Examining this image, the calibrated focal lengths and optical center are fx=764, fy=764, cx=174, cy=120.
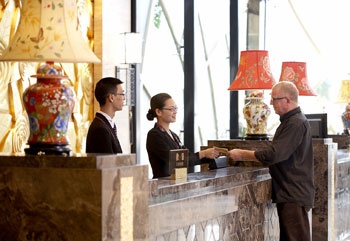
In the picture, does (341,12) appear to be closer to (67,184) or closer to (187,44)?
(187,44)

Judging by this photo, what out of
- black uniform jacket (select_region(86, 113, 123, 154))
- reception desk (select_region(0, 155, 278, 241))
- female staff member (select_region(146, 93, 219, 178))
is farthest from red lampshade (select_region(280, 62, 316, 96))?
reception desk (select_region(0, 155, 278, 241))

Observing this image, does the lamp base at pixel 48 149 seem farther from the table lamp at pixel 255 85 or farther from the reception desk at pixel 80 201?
the table lamp at pixel 255 85

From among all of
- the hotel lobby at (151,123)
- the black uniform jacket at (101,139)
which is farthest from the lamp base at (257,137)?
the black uniform jacket at (101,139)

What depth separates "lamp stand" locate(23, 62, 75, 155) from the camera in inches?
128

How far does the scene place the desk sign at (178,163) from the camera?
14.3 feet

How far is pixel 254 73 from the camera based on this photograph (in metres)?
6.60

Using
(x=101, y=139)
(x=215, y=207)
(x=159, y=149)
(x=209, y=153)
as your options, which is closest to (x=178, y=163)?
(x=215, y=207)

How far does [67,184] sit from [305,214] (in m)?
2.67

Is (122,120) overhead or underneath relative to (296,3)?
underneath

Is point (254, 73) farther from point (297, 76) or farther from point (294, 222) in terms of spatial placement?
point (294, 222)

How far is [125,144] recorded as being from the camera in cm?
812

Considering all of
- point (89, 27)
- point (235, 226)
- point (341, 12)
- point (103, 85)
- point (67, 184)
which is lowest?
point (235, 226)

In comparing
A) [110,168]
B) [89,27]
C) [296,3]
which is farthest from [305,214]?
[296,3]

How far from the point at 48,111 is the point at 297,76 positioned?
4.53 metres
